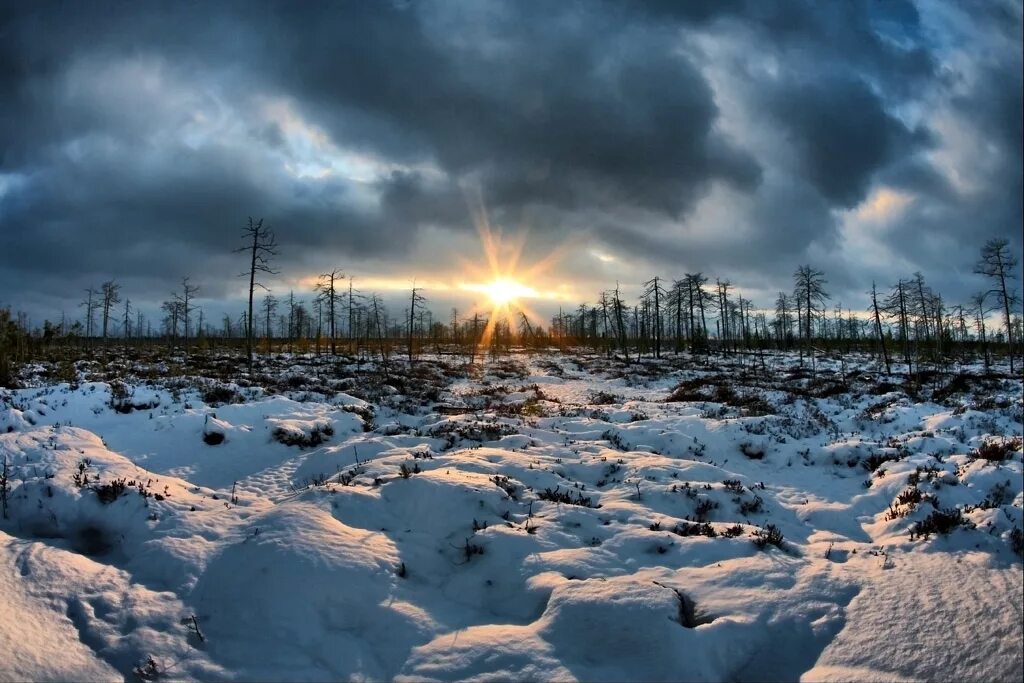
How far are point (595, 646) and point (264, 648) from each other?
3188 mm

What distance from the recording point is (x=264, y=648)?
4.89m

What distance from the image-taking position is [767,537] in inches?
280

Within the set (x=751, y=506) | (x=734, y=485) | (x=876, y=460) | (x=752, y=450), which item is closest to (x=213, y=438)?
(x=734, y=485)

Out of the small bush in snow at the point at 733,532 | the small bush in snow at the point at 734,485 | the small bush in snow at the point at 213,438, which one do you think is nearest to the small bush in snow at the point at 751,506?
the small bush in snow at the point at 734,485

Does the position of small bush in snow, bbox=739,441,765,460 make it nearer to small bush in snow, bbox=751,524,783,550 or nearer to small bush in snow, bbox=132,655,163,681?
small bush in snow, bbox=751,524,783,550

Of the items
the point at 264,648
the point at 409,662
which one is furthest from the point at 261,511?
the point at 409,662

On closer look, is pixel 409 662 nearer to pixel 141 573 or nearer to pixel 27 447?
pixel 141 573

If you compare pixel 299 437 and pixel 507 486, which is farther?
pixel 299 437

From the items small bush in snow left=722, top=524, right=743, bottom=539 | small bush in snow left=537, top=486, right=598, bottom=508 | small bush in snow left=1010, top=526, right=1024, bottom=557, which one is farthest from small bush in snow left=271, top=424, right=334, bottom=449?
small bush in snow left=1010, top=526, right=1024, bottom=557

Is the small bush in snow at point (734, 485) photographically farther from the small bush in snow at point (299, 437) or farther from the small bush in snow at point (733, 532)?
the small bush in snow at point (299, 437)

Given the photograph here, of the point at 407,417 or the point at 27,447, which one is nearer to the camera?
the point at 27,447

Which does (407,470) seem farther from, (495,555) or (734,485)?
(734,485)

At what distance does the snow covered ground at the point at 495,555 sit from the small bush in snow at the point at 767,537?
6 cm

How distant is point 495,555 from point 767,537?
3.83 metres
